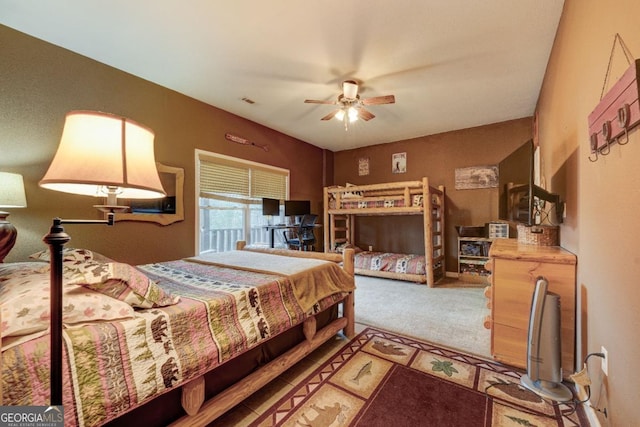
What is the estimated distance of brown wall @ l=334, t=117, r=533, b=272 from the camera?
14.1ft

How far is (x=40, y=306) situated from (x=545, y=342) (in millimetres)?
2416

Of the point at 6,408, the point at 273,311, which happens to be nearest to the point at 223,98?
the point at 273,311

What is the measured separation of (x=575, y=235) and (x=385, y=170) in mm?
3931

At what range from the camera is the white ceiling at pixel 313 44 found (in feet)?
6.38

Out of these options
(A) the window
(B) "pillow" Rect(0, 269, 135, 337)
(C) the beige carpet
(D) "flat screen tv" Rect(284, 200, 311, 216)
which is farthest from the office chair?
(B) "pillow" Rect(0, 269, 135, 337)

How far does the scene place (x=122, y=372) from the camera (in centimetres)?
96

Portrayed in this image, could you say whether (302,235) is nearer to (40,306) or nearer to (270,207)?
(270,207)

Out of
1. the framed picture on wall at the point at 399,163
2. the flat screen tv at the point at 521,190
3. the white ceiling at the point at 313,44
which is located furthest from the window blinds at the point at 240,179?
the flat screen tv at the point at 521,190

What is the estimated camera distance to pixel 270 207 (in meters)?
4.46

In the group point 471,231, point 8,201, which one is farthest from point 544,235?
point 8,201

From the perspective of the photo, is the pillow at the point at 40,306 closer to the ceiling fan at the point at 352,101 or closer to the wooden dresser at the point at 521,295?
the wooden dresser at the point at 521,295

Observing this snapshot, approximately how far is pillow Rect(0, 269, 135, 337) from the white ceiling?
2063 millimetres

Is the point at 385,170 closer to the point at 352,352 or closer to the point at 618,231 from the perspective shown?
the point at 352,352

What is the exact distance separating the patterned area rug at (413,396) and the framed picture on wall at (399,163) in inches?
151
